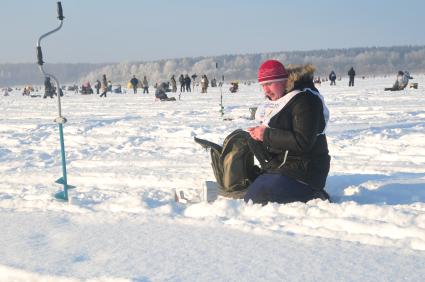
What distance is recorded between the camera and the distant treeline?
15200 centimetres

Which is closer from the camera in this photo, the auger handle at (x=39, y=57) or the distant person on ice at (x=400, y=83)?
the auger handle at (x=39, y=57)

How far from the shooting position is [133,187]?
5.84 metres

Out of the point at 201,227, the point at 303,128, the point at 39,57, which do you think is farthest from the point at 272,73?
the point at 39,57

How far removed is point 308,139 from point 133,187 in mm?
2370

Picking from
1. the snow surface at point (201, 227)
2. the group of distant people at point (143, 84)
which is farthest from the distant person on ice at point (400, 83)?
the snow surface at point (201, 227)

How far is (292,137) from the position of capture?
13.7 feet

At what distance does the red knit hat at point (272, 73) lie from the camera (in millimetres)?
4336

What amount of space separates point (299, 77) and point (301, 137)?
50cm

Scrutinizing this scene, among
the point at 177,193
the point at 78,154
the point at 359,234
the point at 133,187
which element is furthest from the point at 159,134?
the point at 359,234

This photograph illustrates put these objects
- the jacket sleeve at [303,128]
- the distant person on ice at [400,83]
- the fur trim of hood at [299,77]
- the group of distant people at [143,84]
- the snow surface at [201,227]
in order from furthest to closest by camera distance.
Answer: the group of distant people at [143,84], the distant person on ice at [400,83], the fur trim of hood at [299,77], the jacket sleeve at [303,128], the snow surface at [201,227]

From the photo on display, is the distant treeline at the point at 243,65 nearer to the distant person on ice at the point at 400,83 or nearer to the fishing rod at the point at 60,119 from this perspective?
the distant person on ice at the point at 400,83

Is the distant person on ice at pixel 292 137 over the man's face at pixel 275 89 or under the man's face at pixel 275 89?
under

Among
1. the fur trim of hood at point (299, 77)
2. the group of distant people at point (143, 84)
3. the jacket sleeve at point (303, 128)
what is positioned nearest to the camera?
the jacket sleeve at point (303, 128)

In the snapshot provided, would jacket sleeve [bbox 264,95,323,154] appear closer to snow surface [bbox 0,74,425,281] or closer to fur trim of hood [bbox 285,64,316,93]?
fur trim of hood [bbox 285,64,316,93]
